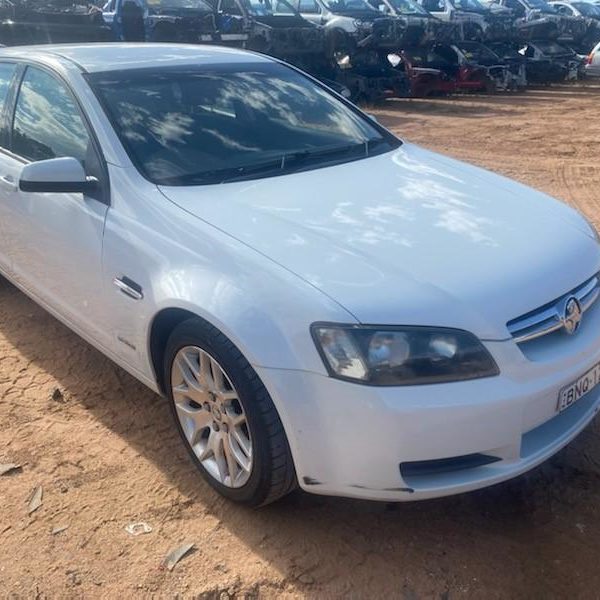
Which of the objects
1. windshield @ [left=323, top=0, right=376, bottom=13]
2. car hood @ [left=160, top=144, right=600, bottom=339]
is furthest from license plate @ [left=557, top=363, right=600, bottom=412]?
windshield @ [left=323, top=0, right=376, bottom=13]

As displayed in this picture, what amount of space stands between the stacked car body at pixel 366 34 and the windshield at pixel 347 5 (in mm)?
28

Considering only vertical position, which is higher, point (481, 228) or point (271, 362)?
point (481, 228)

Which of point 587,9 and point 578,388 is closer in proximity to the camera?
point 578,388

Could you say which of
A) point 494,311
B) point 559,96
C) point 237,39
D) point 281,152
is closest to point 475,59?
point 559,96

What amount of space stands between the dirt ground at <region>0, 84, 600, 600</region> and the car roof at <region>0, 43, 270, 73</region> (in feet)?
5.42

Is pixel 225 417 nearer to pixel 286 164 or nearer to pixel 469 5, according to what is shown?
pixel 286 164

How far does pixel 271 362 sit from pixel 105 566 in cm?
99

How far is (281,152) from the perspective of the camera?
3.56m

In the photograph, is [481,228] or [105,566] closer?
[105,566]

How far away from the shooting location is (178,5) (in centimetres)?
1361

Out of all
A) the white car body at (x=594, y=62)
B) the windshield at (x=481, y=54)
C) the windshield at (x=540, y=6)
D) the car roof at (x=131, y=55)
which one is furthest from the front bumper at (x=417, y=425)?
the windshield at (x=540, y=6)

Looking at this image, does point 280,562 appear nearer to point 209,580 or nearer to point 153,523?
point 209,580

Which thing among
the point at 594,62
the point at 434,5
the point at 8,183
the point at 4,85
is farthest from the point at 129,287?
the point at 434,5

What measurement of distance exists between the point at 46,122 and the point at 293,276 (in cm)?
194
